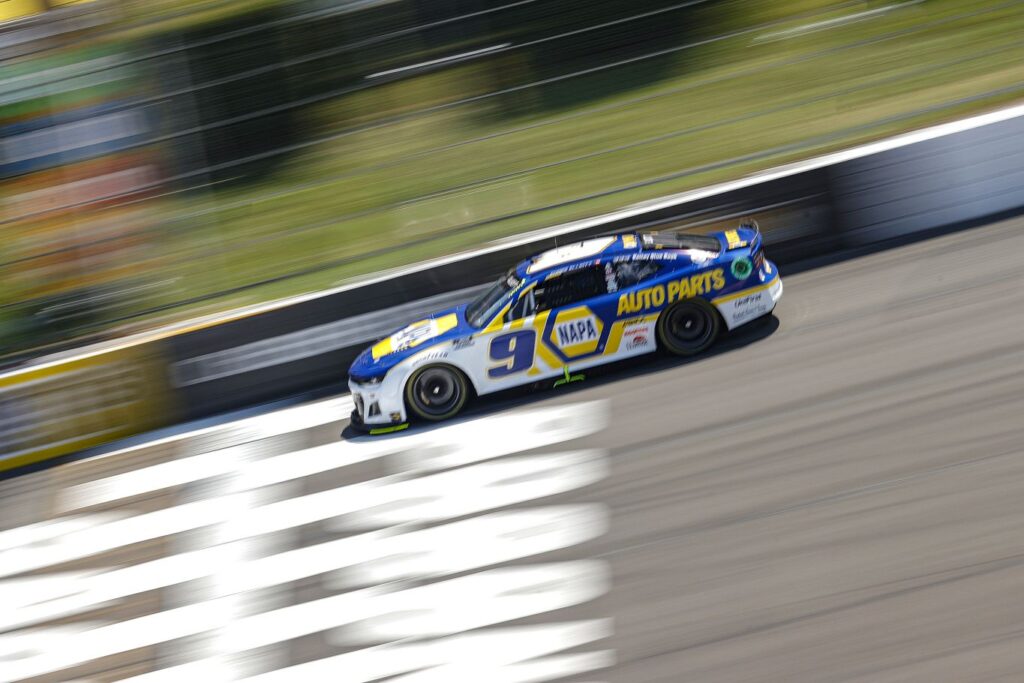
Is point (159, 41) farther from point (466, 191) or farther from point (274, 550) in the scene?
point (274, 550)

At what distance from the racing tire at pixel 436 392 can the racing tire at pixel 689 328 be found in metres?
1.98

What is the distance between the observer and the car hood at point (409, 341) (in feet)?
33.0

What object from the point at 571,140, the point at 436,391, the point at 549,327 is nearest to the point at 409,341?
the point at 436,391

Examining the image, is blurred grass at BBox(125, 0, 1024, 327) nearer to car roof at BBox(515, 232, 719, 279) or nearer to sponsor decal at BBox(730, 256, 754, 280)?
car roof at BBox(515, 232, 719, 279)

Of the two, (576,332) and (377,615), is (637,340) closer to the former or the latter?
(576,332)

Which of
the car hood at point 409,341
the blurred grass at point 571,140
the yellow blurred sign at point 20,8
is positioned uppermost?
the yellow blurred sign at point 20,8

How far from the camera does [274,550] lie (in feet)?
28.3

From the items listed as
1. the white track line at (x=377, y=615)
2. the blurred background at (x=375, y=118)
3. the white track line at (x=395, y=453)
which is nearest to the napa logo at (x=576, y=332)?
the white track line at (x=395, y=453)

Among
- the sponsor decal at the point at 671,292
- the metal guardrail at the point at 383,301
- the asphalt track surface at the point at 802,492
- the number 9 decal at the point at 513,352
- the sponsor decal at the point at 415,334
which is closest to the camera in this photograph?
the asphalt track surface at the point at 802,492

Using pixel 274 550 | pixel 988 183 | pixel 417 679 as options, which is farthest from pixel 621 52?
pixel 417 679

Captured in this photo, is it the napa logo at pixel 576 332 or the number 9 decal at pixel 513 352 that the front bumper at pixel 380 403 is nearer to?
the number 9 decal at pixel 513 352

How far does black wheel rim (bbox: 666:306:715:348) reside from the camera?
392 inches

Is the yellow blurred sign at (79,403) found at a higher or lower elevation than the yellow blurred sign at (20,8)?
lower

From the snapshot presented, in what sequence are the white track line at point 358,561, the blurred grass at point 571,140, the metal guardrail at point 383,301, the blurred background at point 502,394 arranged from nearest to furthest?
the blurred background at point 502,394, the white track line at point 358,561, the metal guardrail at point 383,301, the blurred grass at point 571,140
